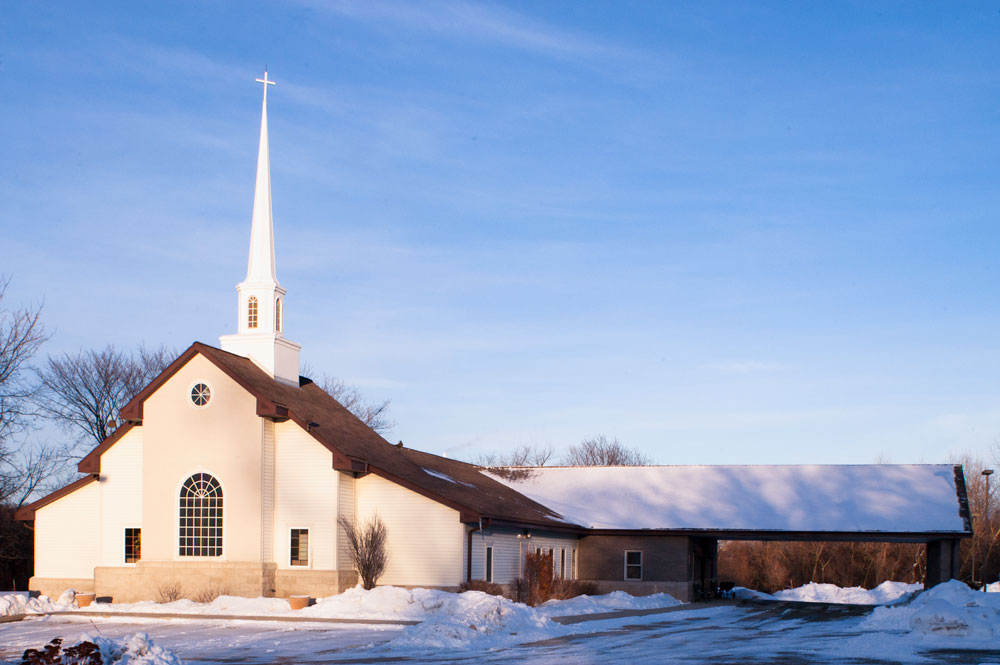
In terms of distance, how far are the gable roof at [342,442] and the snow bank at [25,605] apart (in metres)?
5.02

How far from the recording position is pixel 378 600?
93.4 ft

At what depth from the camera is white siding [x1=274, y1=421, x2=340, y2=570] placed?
31969 millimetres

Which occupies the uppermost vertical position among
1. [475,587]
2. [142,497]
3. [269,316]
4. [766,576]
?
[269,316]

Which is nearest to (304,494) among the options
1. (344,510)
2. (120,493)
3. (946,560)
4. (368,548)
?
(344,510)

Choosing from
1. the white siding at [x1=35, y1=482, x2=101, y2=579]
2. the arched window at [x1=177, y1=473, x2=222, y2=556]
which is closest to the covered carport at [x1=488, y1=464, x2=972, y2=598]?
the arched window at [x1=177, y1=473, x2=222, y2=556]

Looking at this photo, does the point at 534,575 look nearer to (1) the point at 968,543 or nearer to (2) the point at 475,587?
(2) the point at 475,587

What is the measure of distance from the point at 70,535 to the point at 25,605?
6170 millimetres

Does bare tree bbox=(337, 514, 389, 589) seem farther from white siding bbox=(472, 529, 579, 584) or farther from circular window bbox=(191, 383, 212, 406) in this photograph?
circular window bbox=(191, 383, 212, 406)

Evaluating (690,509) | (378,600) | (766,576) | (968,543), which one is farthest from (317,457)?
(968,543)

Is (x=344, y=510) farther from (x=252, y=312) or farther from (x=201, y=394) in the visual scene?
(x=252, y=312)

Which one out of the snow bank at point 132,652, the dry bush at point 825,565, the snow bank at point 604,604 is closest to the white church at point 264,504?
the snow bank at point 604,604

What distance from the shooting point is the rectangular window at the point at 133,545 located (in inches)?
1310

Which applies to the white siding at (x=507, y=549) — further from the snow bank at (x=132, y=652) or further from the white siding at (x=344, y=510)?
the snow bank at (x=132, y=652)

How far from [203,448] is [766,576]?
1493 inches
